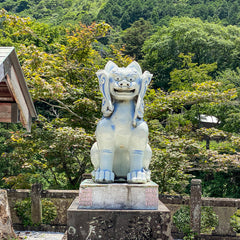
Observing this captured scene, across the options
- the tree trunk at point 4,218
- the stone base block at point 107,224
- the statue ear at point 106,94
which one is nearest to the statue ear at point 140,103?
the statue ear at point 106,94

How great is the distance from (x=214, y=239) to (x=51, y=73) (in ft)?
20.0

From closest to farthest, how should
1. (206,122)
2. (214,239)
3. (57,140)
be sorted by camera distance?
(214,239) < (57,140) < (206,122)

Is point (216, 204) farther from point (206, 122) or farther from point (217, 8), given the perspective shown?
point (217, 8)

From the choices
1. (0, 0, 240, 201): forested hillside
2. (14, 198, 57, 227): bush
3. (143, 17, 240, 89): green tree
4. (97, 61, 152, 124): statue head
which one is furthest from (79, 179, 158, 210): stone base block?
(143, 17, 240, 89): green tree

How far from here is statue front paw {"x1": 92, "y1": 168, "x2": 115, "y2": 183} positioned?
4070 mm

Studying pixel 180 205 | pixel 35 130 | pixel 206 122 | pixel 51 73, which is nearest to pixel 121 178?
pixel 180 205

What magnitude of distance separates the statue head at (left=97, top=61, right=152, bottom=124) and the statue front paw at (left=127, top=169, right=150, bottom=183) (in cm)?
71

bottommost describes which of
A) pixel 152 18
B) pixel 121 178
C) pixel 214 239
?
pixel 214 239

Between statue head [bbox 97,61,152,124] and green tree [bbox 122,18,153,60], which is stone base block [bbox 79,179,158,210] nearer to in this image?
statue head [bbox 97,61,152,124]

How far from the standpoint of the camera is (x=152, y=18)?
38062 millimetres

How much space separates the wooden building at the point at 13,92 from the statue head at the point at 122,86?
1.27 meters

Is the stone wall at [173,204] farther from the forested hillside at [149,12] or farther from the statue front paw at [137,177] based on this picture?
the forested hillside at [149,12]

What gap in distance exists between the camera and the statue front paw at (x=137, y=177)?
4.05 m

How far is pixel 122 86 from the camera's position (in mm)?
4246
